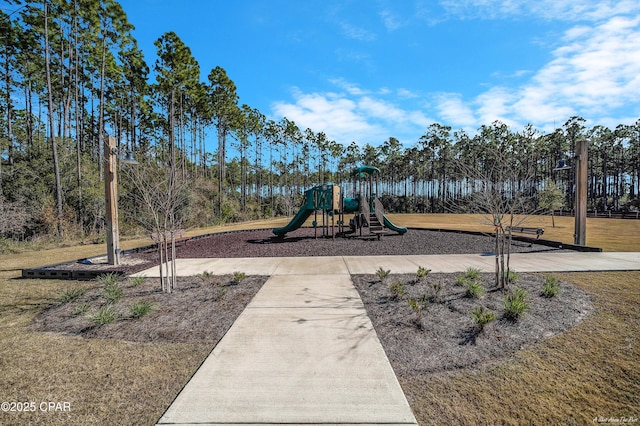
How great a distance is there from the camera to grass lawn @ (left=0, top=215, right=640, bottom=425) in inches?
100

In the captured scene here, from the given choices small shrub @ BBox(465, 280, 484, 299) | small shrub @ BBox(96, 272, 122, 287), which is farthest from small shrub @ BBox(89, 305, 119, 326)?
small shrub @ BBox(465, 280, 484, 299)

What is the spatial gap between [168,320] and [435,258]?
8116 mm

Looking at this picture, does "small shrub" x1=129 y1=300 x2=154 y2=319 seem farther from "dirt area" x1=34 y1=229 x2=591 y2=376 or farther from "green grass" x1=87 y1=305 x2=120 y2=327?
"green grass" x1=87 y1=305 x2=120 y2=327

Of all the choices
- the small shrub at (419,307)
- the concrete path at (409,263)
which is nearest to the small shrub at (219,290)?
the concrete path at (409,263)

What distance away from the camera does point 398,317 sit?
4.70 m

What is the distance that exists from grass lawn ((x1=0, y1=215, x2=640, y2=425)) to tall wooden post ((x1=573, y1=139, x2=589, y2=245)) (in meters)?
8.30

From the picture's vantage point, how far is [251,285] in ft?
22.1

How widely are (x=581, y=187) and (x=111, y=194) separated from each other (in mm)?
16080

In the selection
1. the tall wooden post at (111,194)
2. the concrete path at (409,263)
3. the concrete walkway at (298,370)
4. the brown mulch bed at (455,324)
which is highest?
the tall wooden post at (111,194)

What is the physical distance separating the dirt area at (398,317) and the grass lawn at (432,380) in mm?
242

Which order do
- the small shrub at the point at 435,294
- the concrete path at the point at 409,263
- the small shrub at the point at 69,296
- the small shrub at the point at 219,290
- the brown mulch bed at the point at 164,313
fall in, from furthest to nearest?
the concrete path at the point at 409,263, the small shrub at the point at 219,290, the small shrub at the point at 69,296, the small shrub at the point at 435,294, the brown mulch bed at the point at 164,313

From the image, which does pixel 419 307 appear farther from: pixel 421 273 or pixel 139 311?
pixel 139 311

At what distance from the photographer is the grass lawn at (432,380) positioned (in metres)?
2.55

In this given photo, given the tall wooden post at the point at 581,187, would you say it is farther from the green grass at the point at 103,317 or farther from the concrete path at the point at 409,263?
the green grass at the point at 103,317
